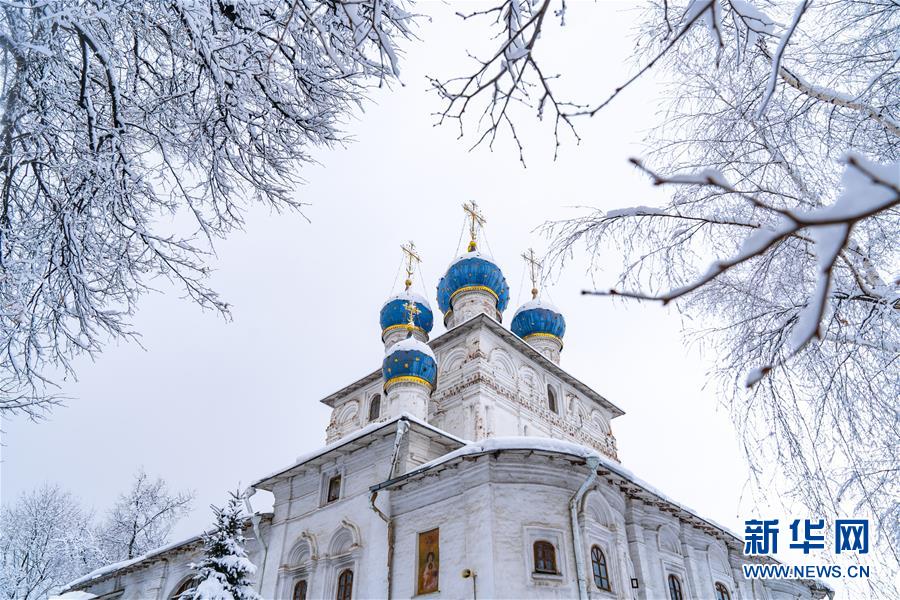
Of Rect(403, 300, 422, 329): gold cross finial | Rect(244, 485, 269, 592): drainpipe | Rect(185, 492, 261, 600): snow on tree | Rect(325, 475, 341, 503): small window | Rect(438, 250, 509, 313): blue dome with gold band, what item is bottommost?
Rect(185, 492, 261, 600): snow on tree

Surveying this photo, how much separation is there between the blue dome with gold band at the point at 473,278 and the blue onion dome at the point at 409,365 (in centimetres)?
593

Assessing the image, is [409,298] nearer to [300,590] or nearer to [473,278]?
[473,278]

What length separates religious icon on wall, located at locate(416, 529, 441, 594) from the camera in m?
10.1

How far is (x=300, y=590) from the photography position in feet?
40.3

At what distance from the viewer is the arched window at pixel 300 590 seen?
12.1m

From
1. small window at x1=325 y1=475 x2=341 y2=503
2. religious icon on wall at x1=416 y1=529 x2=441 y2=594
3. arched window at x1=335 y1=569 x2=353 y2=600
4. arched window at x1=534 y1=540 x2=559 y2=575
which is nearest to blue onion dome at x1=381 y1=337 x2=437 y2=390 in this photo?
small window at x1=325 y1=475 x2=341 y2=503

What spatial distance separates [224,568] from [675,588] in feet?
28.9

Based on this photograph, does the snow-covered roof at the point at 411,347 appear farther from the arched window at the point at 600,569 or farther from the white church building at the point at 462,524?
the arched window at the point at 600,569

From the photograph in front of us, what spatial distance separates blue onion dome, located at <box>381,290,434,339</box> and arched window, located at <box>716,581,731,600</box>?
41.3ft

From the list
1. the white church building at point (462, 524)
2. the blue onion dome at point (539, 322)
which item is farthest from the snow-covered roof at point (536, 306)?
the white church building at point (462, 524)

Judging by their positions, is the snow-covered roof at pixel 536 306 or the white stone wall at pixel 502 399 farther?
the snow-covered roof at pixel 536 306

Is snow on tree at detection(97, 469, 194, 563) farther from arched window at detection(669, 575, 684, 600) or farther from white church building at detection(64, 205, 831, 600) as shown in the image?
arched window at detection(669, 575, 684, 600)

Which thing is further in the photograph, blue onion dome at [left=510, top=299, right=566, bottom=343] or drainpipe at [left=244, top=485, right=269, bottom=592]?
blue onion dome at [left=510, top=299, right=566, bottom=343]

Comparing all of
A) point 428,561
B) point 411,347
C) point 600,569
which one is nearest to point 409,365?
point 411,347
